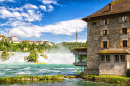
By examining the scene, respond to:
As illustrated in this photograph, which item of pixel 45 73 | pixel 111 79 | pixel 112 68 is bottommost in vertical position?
pixel 45 73

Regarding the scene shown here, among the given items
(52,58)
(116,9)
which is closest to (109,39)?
(116,9)

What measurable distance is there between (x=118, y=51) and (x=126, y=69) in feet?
11.0

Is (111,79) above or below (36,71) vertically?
above

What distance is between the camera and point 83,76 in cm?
3409

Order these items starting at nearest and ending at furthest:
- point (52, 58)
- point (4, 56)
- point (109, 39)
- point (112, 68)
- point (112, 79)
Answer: point (112, 79)
point (112, 68)
point (109, 39)
point (4, 56)
point (52, 58)

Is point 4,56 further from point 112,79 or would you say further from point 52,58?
point 112,79

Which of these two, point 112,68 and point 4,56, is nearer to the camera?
point 112,68

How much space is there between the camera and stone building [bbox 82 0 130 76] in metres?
30.2

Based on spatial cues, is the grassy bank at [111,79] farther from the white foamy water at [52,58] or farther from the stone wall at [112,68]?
the white foamy water at [52,58]

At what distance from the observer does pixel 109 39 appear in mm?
32906

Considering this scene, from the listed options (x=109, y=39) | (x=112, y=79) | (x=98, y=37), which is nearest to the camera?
(x=112, y=79)

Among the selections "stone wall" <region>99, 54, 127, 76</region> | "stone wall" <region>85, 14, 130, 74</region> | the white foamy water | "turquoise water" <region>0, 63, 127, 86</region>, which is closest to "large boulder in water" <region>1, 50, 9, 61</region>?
the white foamy water

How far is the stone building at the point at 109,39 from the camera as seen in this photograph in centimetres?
3023

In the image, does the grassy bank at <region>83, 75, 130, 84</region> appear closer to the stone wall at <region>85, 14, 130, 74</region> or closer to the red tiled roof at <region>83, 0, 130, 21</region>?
the stone wall at <region>85, 14, 130, 74</region>
